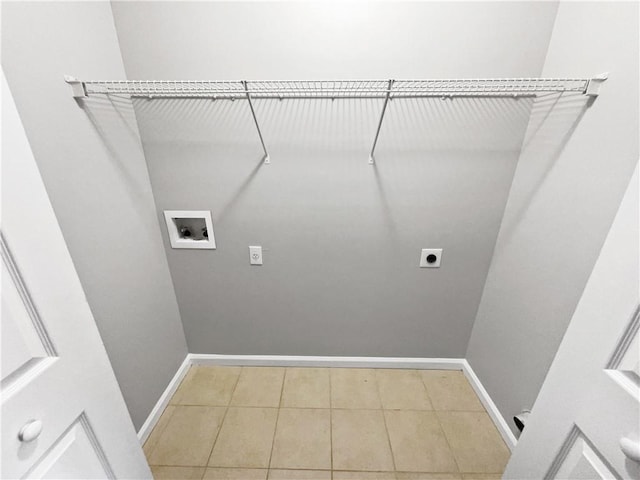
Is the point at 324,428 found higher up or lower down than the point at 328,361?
lower down

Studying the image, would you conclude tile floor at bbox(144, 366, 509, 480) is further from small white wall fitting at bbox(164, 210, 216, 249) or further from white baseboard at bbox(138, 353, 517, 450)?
small white wall fitting at bbox(164, 210, 216, 249)

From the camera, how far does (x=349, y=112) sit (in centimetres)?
124

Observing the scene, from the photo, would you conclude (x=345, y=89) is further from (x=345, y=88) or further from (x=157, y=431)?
(x=157, y=431)

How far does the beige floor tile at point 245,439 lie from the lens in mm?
1288

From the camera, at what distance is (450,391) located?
1653mm

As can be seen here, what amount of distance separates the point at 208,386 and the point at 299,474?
78cm

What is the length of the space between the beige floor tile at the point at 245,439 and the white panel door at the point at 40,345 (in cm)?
72

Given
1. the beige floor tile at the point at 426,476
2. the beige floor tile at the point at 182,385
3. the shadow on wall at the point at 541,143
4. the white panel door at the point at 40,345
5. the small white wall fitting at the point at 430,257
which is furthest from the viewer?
the beige floor tile at the point at 182,385

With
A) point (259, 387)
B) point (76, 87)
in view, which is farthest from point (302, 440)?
point (76, 87)

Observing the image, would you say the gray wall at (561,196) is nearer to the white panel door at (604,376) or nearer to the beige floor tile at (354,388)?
the white panel door at (604,376)

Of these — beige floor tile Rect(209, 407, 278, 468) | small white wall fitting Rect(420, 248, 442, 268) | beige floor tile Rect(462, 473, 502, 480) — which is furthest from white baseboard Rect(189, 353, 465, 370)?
small white wall fitting Rect(420, 248, 442, 268)

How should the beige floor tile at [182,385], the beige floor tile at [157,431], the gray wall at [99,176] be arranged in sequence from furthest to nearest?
1. the beige floor tile at [182,385]
2. the beige floor tile at [157,431]
3. the gray wall at [99,176]

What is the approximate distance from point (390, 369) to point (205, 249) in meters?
1.45

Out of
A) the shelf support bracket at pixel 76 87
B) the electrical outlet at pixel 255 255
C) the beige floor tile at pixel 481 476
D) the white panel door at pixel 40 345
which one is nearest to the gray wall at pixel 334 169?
the electrical outlet at pixel 255 255
